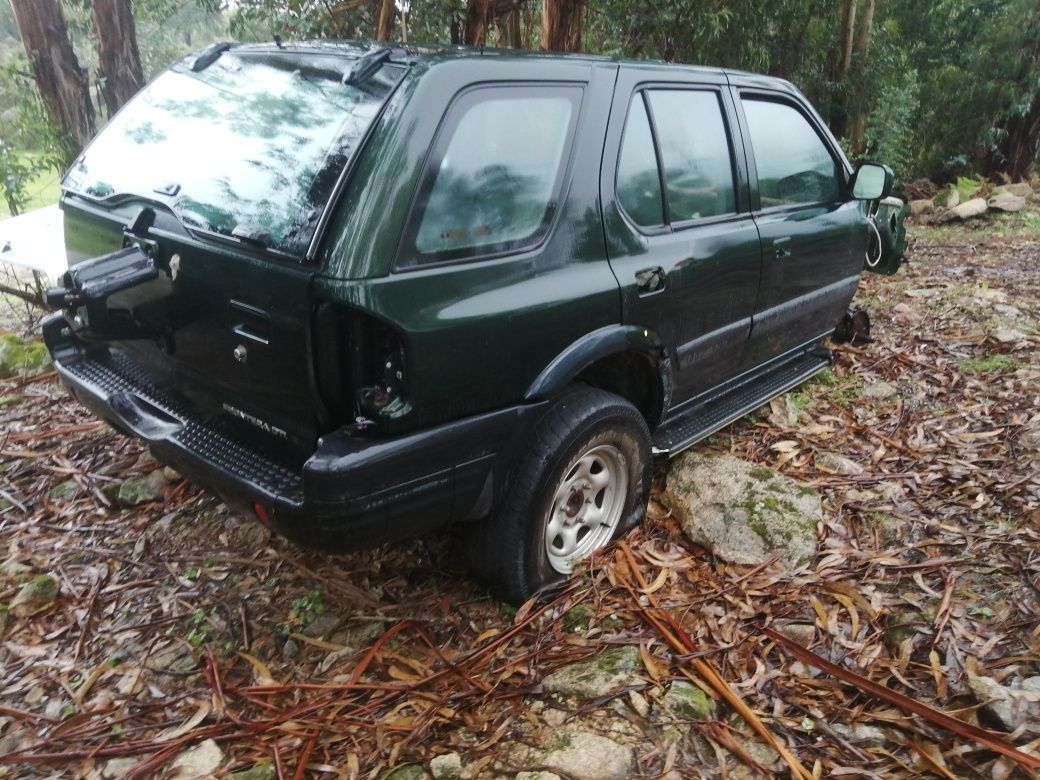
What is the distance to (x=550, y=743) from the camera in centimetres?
230

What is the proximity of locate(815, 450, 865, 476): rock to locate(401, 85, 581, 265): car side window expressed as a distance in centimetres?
211

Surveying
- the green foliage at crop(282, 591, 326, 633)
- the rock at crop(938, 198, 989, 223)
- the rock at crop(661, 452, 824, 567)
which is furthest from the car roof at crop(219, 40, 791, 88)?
the rock at crop(938, 198, 989, 223)

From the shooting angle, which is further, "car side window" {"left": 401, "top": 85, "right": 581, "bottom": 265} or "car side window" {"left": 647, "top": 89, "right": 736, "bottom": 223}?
"car side window" {"left": 647, "top": 89, "right": 736, "bottom": 223}

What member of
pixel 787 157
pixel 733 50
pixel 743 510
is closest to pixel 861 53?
pixel 733 50

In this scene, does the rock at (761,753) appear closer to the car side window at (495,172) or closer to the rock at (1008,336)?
the car side window at (495,172)

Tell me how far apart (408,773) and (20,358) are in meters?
4.20

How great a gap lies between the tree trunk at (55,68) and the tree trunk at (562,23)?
12.9ft

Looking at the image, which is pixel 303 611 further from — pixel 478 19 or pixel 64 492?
pixel 478 19

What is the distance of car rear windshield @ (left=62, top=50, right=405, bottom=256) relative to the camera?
2.30 m

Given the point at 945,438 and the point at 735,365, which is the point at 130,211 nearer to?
the point at 735,365

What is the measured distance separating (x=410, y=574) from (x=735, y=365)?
1.86m

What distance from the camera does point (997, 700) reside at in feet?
7.72

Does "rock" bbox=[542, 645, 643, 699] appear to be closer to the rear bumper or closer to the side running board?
the rear bumper

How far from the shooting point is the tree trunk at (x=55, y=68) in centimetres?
630
